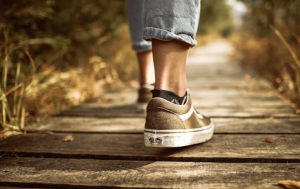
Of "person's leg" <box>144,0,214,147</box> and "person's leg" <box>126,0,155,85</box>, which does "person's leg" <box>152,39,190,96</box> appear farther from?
"person's leg" <box>126,0,155,85</box>

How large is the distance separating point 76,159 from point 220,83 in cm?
244

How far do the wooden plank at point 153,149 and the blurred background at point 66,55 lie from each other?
208mm

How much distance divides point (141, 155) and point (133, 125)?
0.52m

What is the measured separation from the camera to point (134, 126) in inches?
66.2

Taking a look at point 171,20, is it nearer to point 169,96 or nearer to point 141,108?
point 169,96

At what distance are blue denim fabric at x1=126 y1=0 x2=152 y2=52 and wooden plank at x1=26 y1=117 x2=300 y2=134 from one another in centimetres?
49

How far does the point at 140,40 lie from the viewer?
6.42 feet

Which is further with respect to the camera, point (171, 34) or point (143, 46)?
point (143, 46)

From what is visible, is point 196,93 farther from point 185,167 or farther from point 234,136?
point 185,167

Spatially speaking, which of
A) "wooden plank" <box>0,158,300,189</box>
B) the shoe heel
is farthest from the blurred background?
the shoe heel

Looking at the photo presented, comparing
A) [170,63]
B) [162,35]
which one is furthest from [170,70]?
[162,35]

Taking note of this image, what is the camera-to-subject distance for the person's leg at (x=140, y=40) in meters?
1.95

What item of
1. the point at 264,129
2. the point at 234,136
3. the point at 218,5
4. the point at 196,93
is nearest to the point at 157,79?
the point at 234,136

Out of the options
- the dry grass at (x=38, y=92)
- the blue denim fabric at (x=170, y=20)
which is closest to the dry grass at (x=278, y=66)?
the blue denim fabric at (x=170, y=20)
